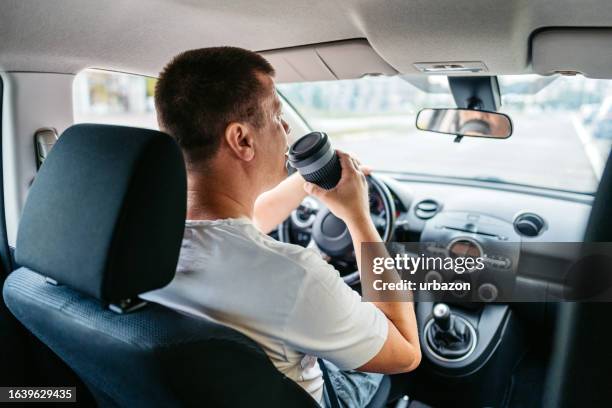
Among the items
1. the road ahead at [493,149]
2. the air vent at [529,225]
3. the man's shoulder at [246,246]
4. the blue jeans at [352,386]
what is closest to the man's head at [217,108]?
the man's shoulder at [246,246]

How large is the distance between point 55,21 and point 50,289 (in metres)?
1.20

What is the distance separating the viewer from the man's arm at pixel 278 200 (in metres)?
2.36

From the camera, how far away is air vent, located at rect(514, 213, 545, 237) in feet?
9.00

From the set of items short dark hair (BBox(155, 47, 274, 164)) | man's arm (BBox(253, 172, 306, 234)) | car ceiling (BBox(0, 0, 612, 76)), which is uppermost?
car ceiling (BBox(0, 0, 612, 76))

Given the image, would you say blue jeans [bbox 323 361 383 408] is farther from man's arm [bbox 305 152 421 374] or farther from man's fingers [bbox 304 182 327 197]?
man's fingers [bbox 304 182 327 197]

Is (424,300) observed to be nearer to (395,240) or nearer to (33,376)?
(395,240)

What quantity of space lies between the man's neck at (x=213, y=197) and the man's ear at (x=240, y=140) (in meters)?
0.07

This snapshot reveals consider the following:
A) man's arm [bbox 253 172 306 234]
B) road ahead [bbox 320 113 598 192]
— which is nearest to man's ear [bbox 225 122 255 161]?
man's arm [bbox 253 172 306 234]

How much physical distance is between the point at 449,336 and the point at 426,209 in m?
0.75

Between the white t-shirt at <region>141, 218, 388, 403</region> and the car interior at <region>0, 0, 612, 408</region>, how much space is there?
9 cm

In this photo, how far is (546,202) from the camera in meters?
2.87

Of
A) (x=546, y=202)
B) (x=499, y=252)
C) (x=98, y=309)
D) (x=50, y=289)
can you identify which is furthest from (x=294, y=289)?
(x=546, y=202)

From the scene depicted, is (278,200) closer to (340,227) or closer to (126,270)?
(340,227)

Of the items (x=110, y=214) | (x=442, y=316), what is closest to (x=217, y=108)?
(x=110, y=214)
